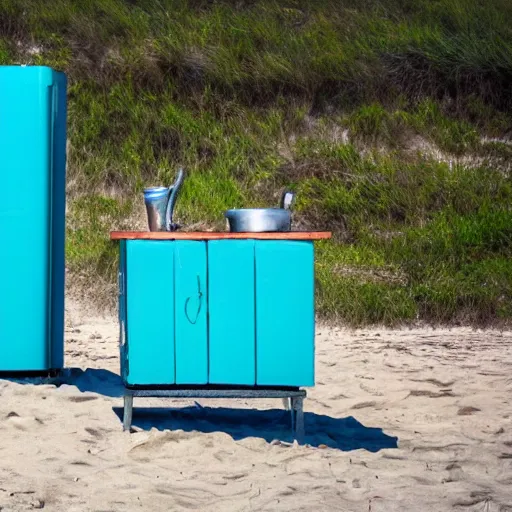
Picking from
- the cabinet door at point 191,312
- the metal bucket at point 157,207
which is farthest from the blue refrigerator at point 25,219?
the cabinet door at point 191,312

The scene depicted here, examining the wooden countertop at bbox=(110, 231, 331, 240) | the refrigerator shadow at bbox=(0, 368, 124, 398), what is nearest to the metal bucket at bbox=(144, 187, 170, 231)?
the wooden countertop at bbox=(110, 231, 331, 240)

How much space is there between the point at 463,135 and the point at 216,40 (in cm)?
369

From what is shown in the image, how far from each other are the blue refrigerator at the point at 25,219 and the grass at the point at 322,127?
345 centimetres

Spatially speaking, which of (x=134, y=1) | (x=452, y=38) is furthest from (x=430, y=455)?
(x=134, y=1)

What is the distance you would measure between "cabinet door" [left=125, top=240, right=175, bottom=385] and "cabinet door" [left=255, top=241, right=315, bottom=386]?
1.33ft

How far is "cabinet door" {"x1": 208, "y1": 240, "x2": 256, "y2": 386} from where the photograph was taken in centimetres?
432

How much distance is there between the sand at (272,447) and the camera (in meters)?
3.58

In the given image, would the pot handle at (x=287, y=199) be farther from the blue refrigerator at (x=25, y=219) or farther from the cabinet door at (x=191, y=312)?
the blue refrigerator at (x=25, y=219)

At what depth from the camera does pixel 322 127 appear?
12.0 metres

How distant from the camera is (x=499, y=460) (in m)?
4.16

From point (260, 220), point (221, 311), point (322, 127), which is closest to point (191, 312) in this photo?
point (221, 311)

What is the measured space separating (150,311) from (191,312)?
0.18 meters

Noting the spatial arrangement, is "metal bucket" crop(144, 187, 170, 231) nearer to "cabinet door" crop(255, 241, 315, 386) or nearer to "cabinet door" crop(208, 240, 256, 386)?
"cabinet door" crop(208, 240, 256, 386)

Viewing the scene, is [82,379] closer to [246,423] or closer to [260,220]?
[246,423]
